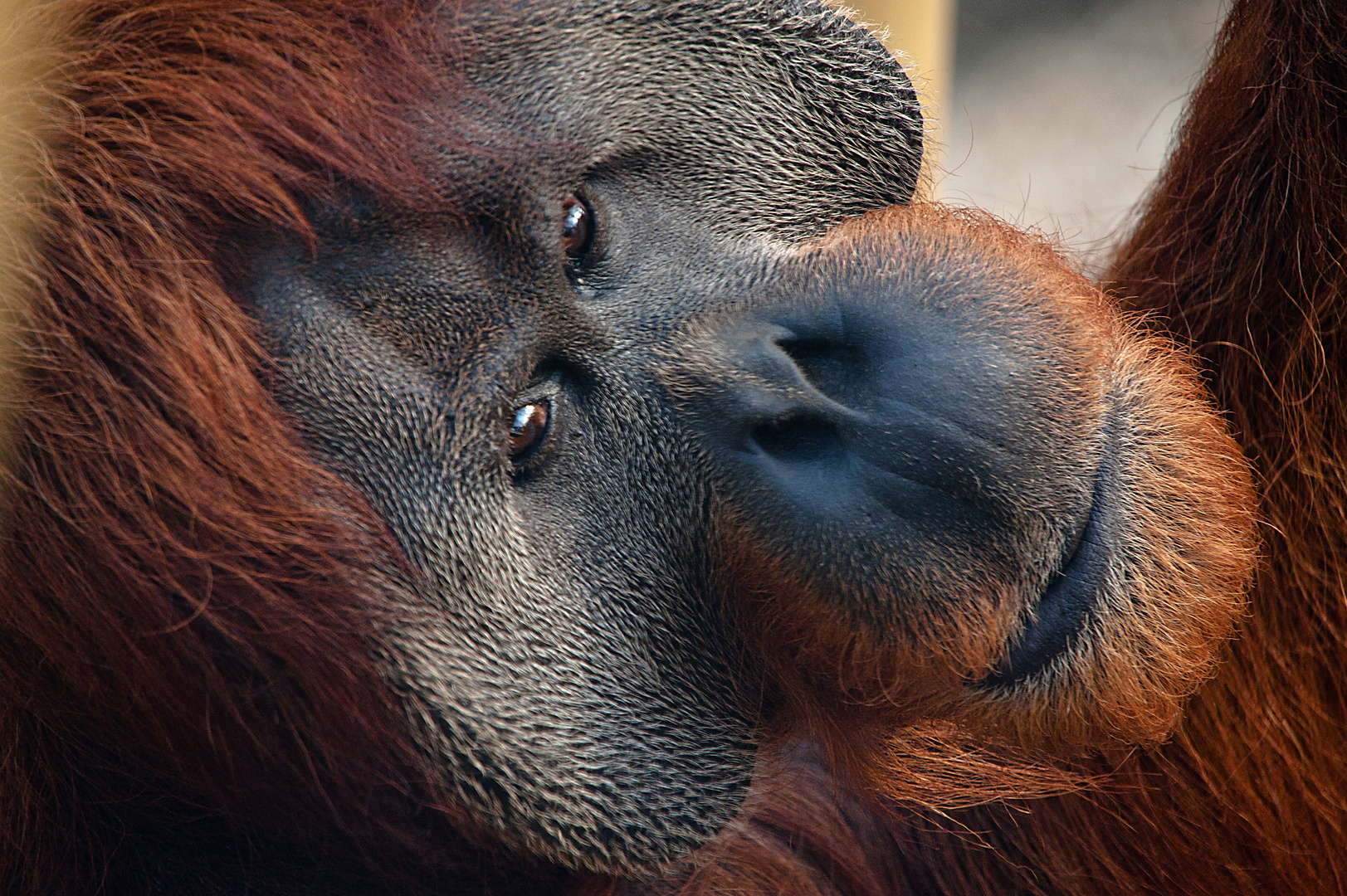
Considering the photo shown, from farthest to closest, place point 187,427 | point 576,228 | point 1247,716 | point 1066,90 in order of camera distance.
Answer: point 1066,90
point 1247,716
point 576,228
point 187,427

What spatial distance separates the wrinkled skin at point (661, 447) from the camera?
2.47ft

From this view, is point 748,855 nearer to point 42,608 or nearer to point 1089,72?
point 42,608

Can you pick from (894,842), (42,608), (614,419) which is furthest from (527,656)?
(894,842)

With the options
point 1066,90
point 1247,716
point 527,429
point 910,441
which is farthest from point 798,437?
point 1066,90

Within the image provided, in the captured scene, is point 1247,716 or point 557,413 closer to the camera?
point 557,413

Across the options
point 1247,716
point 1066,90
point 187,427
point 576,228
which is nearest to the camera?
point 187,427

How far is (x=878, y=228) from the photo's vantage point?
Answer: 863mm

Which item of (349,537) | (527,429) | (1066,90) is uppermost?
(1066,90)

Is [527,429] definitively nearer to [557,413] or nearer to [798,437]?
[557,413]

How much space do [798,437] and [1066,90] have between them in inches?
117

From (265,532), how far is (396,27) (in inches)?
14.5

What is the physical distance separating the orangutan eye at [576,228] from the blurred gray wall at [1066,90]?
2392 mm

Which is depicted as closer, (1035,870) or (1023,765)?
(1023,765)

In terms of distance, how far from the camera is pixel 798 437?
78cm
